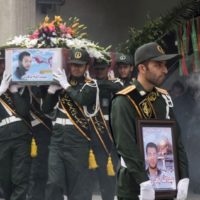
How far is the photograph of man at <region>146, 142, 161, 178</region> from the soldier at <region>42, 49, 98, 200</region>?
2758mm

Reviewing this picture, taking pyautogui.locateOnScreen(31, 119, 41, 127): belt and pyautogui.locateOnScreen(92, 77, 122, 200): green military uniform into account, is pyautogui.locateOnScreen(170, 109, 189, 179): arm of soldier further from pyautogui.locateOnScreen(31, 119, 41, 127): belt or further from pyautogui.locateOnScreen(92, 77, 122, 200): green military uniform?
pyautogui.locateOnScreen(31, 119, 41, 127): belt

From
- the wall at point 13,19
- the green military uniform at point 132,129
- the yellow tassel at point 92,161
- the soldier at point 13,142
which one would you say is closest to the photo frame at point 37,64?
the soldier at point 13,142

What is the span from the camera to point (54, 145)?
7.60m

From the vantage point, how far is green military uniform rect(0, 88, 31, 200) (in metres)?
7.85

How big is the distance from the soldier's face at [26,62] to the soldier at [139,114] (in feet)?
9.59

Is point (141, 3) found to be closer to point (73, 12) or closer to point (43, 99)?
point (73, 12)

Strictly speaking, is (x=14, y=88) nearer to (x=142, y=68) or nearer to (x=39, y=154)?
(x=39, y=154)

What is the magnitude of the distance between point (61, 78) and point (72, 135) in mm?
638

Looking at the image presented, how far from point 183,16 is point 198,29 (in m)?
0.37

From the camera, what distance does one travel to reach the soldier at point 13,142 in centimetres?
784

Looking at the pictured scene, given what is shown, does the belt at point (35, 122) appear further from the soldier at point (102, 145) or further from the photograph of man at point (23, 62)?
the photograph of man at point (23, 62)

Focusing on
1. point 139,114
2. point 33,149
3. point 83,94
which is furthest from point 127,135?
point 33,149

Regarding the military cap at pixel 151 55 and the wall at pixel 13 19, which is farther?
the wall at pixel 13 19

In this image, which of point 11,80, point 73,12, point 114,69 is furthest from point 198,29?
point 73,12
